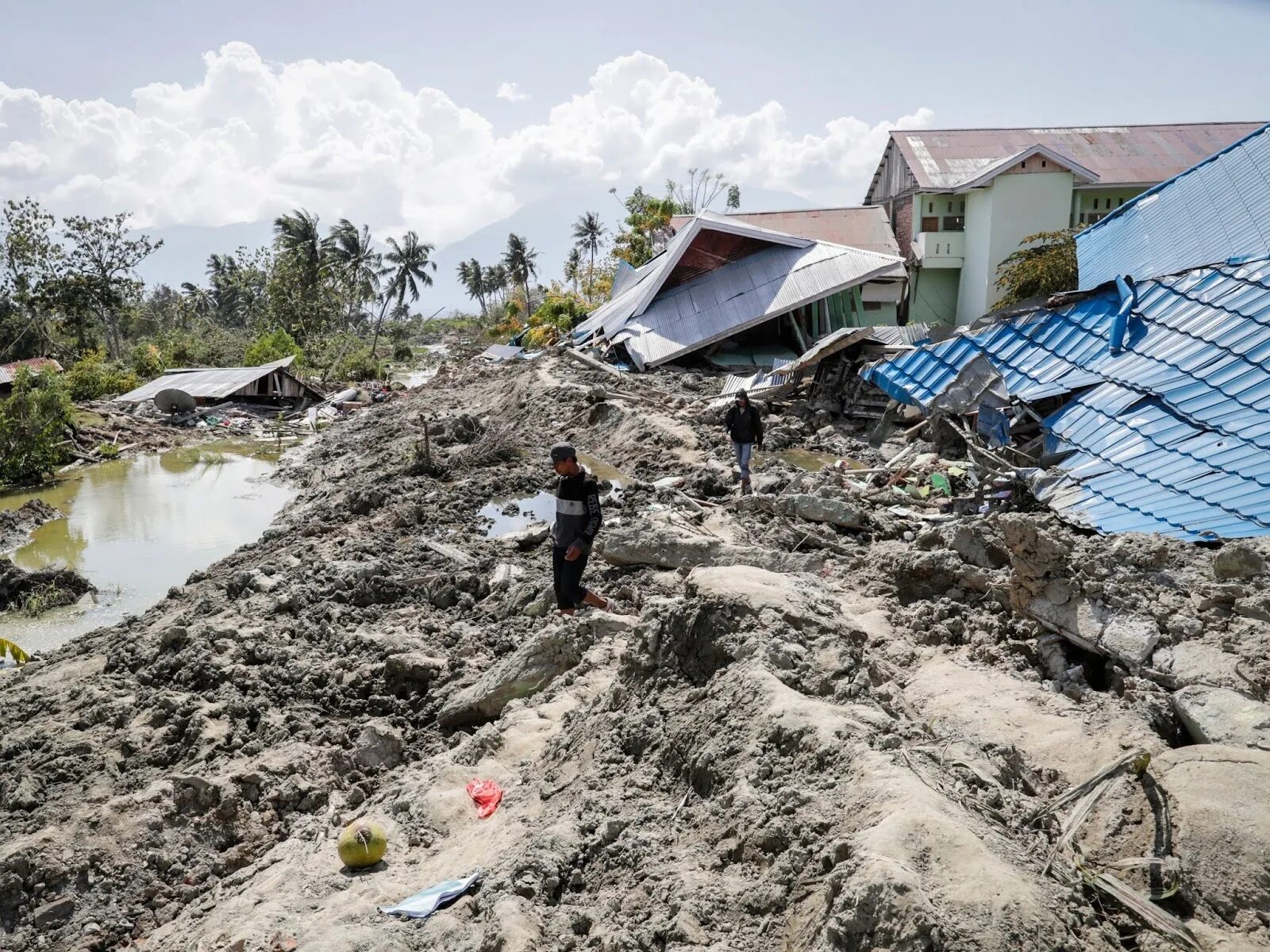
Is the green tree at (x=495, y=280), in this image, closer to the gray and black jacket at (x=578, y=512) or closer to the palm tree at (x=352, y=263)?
the palm tree at (x=352, y=263)

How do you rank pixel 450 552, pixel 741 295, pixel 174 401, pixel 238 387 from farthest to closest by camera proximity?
1. pixel 238 387
2. pixel 174 401
3. pixel 741 295
4. pixel 450 552

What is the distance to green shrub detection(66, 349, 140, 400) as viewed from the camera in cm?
3206

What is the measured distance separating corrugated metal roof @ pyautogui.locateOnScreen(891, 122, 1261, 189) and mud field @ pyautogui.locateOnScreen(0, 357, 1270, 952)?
2312 cm

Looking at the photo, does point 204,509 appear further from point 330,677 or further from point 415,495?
point 330,677

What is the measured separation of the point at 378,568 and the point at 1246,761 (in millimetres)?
7955

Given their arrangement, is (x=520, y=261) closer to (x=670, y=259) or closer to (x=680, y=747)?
(x=670, y=259)

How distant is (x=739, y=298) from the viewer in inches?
969

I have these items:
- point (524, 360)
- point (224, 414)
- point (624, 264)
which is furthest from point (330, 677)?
point (624, 264)

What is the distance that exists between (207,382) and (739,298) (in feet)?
60.7

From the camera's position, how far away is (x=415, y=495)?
553 inches

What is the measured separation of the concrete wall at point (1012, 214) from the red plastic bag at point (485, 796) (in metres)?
25.3

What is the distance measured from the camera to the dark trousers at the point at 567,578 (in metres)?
7.16

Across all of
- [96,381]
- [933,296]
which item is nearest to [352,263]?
[96,381]

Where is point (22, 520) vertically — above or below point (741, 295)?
below
